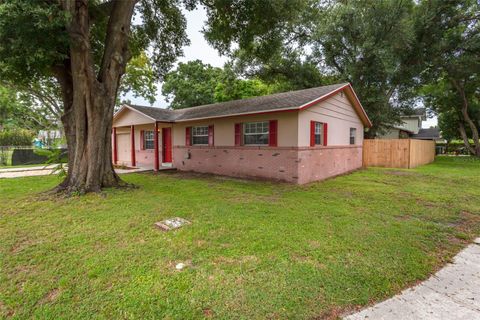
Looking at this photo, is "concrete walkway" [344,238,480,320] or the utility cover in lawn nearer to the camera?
"concrete walkway" [344,238,480,320]

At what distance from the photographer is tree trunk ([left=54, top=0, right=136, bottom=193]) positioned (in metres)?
6.61

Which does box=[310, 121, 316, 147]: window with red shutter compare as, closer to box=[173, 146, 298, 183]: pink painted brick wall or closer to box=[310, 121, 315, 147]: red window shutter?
box=[310, 121, 315, 147]: red window shutter

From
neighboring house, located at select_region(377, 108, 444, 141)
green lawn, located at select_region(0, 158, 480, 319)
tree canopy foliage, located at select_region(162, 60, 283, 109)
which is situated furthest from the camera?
neighboring house, located at select_region(377, 108, 444, 141)

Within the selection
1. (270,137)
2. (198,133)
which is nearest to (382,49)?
(270,137)

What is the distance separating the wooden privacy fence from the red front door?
1149 centimetres

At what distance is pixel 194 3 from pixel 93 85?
17.3 feet

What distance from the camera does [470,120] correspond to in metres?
20.7

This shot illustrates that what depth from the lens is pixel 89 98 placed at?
6.77 m

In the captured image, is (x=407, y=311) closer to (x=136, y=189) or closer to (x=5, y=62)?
(x=136, y=189)

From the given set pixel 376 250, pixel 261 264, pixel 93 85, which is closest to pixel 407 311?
pixel 376 250

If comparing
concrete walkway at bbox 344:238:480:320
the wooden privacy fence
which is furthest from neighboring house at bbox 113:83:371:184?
concrete walkway at bbox 344:238:480:320

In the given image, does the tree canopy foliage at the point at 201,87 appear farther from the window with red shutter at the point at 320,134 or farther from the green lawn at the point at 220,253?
the green lawn at the point at 220,253

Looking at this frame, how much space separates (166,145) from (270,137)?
24.3ft

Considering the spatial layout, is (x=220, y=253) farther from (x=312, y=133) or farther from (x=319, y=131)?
(x=319, y=131)
